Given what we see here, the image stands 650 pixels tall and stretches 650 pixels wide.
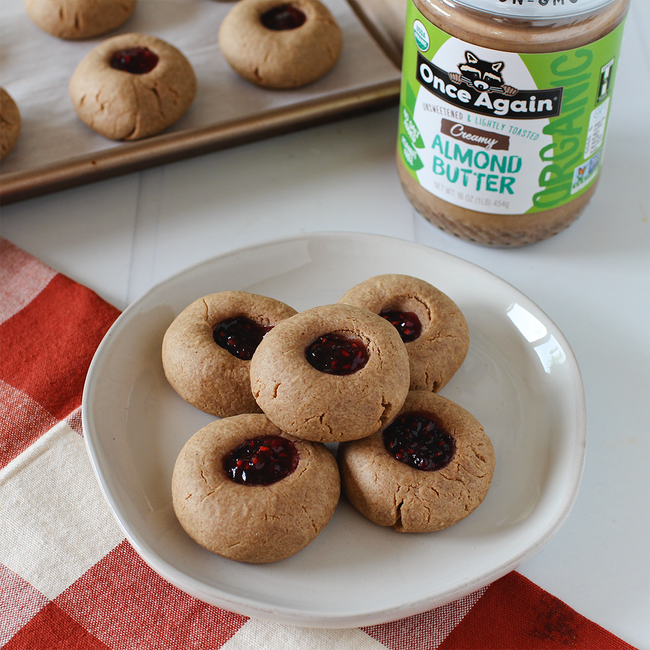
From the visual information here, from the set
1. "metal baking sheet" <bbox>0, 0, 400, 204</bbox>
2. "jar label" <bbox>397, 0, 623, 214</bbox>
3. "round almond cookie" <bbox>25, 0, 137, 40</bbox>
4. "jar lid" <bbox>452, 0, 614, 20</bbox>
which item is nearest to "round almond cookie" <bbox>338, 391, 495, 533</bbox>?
"jar label" <bbox>397, 0, 623, 214</bbox>

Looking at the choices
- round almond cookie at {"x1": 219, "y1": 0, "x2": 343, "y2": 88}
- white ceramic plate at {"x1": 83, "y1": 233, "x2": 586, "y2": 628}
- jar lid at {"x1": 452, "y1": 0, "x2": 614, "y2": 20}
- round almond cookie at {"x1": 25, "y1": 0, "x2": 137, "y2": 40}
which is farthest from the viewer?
round almond cookie at {"x1": 25, "y1": 0, "x2": 137, "y2": 40}

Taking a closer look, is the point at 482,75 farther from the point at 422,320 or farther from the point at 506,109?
the point at 422,320

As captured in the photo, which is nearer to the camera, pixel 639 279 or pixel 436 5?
pixel 436 5

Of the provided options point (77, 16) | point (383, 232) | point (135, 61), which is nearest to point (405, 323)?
point (383, 232)

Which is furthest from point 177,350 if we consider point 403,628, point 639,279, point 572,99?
point 639,279

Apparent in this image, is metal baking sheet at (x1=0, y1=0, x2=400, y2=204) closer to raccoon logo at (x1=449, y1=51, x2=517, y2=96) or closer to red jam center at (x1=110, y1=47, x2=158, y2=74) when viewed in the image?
red jam center at (x1=110, y1=47, x2=158, y2=74)

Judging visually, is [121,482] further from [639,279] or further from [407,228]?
[639,279]

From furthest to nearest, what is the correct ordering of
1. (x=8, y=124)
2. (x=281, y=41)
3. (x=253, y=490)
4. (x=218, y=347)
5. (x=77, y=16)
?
(x=77, y=16) → (x=281, y=41) → (x=8, y=124) → (x=218, y=347) → (x=253, y=490)
